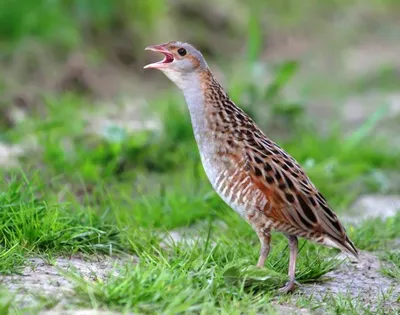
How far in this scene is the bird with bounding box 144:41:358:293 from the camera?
204 inches

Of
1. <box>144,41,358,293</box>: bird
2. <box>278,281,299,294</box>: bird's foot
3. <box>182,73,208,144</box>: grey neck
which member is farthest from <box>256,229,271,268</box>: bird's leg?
<box>182,73,208,144</box>: grey neck

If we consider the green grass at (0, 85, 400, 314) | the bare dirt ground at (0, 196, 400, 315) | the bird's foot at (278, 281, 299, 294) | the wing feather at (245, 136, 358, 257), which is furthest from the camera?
the wing feather at (245, 136, 358, 257)

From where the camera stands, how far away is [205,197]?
23.1 ft

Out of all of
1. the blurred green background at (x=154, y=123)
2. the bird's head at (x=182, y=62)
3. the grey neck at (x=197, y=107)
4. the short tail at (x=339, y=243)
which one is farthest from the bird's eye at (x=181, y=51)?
the short tail at (x=339, y=243)

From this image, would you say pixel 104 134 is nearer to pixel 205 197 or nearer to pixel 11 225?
pixel 205 197

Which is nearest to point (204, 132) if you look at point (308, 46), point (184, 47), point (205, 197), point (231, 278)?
point (184, 47)

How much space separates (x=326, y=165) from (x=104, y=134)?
2.01m

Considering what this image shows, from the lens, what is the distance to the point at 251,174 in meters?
5.23

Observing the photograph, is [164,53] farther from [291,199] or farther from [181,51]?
[291,199]

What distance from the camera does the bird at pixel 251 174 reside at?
17.0ft

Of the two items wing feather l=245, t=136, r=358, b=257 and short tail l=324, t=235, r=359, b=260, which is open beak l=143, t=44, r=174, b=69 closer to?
wing feather l=245, t=136, r=358, b=257

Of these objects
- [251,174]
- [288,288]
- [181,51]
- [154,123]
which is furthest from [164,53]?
[154,123]

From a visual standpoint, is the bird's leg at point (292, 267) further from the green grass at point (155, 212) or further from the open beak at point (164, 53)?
the open beak at point (164, 53)

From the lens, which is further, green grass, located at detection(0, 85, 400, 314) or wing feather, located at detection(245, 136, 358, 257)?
wing feather, located at detection(245, 136, 358, 257)
